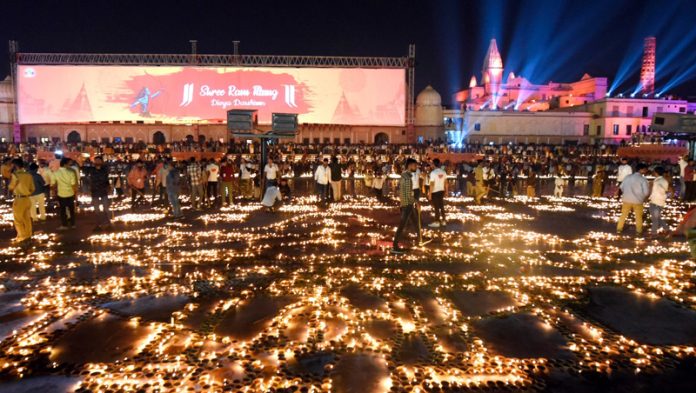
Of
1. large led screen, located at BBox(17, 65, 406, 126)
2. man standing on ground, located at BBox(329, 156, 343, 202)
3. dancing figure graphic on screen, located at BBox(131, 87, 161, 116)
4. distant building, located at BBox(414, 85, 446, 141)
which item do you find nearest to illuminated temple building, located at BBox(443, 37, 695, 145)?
distant building, located at BBox(414, 85, 446, 141)

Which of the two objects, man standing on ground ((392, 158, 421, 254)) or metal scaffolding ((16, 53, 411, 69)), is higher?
metal scaffolding ((16, 53, 411, 69))

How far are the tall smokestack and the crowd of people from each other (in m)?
51.8

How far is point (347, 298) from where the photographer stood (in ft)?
19.4

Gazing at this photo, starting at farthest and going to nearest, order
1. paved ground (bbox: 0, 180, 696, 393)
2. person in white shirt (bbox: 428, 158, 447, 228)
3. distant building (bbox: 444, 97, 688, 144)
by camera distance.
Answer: distant building (bbox: 444, 97, 688, 144) → person in white shirt (bbox: 428, 158, 447, 228) → paved ground (bbox: 0, 180, 696, 393)

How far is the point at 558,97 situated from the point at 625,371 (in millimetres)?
80831

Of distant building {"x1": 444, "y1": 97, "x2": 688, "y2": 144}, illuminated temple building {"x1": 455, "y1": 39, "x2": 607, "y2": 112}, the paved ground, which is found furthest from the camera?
illuminated temple building {"x1": 455, "y1": 39, "x2": 607, "y2": 112}

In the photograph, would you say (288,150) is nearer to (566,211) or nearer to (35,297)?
(566,211)

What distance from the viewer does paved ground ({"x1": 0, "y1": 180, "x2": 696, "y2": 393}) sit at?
3936mm

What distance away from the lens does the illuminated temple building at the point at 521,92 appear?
71.4 meters

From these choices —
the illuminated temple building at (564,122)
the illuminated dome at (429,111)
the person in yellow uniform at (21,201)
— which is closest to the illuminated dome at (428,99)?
the illuminated dome at (429,111)

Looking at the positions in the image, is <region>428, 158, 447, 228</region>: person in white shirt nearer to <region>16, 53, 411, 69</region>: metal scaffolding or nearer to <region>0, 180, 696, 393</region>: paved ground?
<region>0, 180, 696, 393</region>: paved ground

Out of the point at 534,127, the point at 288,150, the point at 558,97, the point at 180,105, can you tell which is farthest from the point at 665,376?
the point at 558,97

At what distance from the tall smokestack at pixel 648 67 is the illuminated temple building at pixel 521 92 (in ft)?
31.0

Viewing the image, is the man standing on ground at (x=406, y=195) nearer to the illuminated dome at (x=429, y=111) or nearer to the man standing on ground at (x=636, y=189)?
the man standing on ground at (x=636, y=189)
